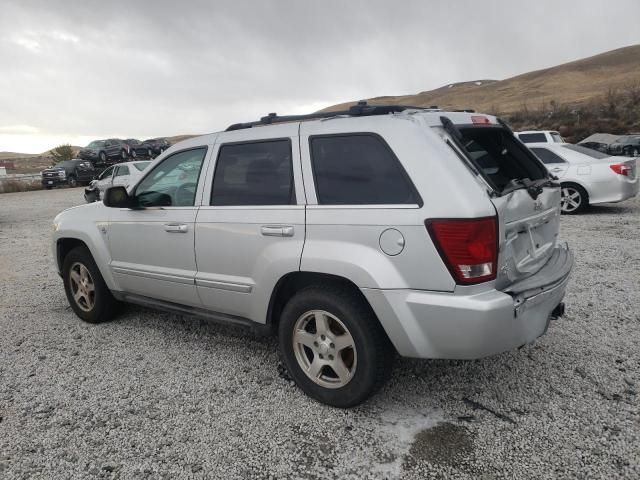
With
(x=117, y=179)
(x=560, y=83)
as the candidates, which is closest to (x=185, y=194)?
→ (x=117, y=179)

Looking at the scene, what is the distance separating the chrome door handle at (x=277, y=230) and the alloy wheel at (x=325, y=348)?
516 millimetres

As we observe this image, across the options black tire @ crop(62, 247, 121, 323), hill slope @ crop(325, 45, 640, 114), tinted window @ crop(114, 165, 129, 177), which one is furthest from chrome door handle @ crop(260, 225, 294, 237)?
hill slope @ crop(325, 45, 640, 114)

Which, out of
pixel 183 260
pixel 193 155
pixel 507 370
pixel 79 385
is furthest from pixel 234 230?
pixel 507 370

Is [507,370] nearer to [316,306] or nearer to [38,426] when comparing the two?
[316,306]

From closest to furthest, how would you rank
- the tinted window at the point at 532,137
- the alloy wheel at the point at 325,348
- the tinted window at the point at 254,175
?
the alloy wheel at the point at 325,348, the tinted window at the point at 254,175, the tinted window at the point at 532,137

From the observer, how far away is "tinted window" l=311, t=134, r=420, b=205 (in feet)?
8.76

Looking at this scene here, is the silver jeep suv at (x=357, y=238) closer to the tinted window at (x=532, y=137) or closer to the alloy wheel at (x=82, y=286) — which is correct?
the alloy wheel at (x=82, y=286)

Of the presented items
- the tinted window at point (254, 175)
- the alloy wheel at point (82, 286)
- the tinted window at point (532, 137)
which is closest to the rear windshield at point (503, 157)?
the tinted window at point (254, 175)

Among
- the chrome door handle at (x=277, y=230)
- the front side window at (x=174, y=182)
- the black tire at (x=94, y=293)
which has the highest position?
the front side window at (x=174, y=182)

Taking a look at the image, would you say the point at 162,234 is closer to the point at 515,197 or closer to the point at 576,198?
the point at 515,197

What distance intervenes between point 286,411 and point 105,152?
30.1 meters

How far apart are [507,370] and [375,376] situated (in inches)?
48.0

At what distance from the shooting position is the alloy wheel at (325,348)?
2.90 m

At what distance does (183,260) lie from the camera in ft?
12.0
